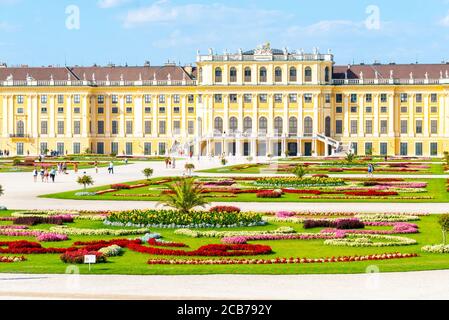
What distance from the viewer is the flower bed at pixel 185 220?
27641 mm

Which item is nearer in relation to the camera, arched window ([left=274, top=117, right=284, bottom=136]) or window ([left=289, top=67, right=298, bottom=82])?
arched window ([left=274, top=117, right=284, bottom=136])

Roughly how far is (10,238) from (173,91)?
81499 mm

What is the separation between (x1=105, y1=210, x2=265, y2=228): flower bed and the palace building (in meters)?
72.6

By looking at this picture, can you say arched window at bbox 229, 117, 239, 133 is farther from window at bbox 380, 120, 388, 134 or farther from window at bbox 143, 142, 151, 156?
window at bbox 380, 120, 388, 134

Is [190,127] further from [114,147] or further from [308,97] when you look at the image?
[308,97]

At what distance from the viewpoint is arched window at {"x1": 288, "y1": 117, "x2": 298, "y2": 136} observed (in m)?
104

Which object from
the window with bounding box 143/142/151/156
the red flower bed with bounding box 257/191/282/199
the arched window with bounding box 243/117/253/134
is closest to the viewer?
the red flower bed with bounding box 257/191/282/199

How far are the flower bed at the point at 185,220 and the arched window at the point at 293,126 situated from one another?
75272 mm

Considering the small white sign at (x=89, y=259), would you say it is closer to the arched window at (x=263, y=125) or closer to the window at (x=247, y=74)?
the arched window at (x=263, y=125)

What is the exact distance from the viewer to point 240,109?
105 metres

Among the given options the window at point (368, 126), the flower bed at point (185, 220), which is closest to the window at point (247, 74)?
the window at point (368, 126)

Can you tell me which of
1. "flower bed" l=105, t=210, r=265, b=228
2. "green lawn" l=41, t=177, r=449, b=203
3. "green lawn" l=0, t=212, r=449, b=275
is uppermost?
"green lawn" l=41, t=177, r=449, b=203

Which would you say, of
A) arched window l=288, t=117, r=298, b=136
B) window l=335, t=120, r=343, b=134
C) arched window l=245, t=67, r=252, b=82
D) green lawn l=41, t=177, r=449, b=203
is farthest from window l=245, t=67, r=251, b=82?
green lawn l=41, t=177, r=449, b=203
